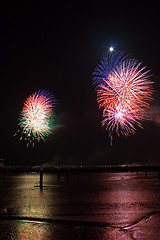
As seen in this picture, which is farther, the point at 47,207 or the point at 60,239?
the point at 47,207

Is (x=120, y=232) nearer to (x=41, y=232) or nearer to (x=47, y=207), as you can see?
(x=41, y=232)

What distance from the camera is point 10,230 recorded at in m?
5.46

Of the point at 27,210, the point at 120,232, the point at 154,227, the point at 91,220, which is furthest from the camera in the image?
the point at 27,210

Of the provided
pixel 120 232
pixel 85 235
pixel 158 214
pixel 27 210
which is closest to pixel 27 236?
pixel 85 235

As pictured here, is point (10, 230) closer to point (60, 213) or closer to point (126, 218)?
point (60, 213)

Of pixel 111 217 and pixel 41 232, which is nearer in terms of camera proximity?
pixel 41 232

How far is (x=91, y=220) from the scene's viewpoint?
6191 millimetres

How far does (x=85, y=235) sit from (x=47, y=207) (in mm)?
3331

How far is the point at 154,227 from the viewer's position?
5543mm

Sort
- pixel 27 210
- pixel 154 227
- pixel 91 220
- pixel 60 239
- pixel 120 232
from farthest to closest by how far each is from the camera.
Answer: pixel 27 210 < pixel 91 220 < pixel 154 227 < pixel 120 232 < pixel 60 239

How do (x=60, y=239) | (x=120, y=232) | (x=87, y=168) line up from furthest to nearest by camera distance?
(x=87, y=168)
(x=120, y=232)
(x=60, y=239)

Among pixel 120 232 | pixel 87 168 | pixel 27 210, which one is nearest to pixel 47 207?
pixel 27 210

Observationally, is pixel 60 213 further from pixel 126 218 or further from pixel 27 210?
pixel 126 218

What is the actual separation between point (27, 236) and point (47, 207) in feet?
10.5
